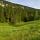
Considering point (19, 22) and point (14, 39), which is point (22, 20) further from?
point (14, 39)

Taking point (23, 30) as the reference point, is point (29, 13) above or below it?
above

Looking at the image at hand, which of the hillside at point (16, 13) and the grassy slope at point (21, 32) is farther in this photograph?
the hillside at point (16, 13)

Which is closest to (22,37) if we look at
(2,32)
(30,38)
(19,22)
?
(30,38)

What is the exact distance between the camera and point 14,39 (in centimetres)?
96

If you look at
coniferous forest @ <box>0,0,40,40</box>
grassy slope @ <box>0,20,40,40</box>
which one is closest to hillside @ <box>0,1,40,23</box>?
coniferous forest @ <box>0,0,40,40</box>

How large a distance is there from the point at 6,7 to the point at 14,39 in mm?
669

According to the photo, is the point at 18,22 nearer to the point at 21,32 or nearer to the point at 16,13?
the point at 16,13

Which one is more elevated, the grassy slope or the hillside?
the hillside

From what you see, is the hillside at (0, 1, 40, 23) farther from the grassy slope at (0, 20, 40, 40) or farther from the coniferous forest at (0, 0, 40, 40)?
the grassy slope at (0, 20, 40, 40)

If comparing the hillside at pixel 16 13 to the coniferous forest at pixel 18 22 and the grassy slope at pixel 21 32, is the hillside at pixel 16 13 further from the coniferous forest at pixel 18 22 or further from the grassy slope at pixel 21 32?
the grassy slope at pixel 21 32

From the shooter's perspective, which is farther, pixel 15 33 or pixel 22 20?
pixel 22 20

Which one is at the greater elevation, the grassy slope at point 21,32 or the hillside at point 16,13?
the hillside at point 16,13

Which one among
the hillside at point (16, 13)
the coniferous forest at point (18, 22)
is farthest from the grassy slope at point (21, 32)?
the hillside at point (16, 13)

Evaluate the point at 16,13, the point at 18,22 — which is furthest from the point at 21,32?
the point at 16,13
